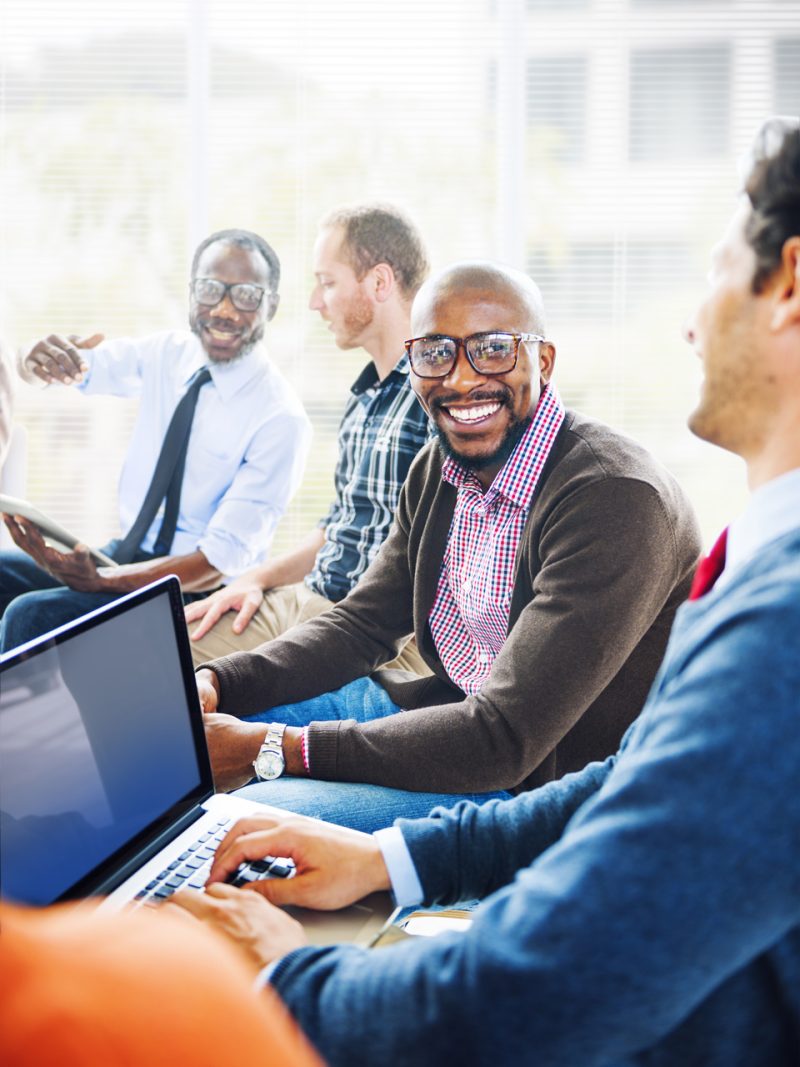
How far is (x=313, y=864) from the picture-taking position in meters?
1.01

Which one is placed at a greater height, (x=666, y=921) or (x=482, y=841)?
(x=666, y=921)

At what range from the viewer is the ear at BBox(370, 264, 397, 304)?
277cm

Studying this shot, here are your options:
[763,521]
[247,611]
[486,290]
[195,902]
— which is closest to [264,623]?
[247,611]

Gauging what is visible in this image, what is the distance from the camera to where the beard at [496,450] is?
1701 mm

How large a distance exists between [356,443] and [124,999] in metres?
2.36

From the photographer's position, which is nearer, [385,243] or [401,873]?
[401,873]

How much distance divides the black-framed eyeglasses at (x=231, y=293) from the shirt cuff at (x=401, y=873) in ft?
7.70

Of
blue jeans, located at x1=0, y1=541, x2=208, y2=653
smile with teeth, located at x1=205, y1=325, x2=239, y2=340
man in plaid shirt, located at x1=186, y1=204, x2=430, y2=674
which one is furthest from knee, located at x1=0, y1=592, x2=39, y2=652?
smile with teeth, located at x1=205, y1=325, x2=239, y2=340

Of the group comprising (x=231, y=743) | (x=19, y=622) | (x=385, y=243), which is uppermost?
(x=385, y=243)

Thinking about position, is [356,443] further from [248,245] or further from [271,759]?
[271,759]

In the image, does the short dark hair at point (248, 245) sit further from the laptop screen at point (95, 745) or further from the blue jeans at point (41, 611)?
the laptop screen at point (95, 745)

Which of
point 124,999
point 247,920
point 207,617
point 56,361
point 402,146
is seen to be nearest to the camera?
point 124,999

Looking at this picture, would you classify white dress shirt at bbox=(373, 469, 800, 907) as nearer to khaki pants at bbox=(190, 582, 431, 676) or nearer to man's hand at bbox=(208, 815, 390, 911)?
man's hand at bbox=(208, 815, 390, 911)

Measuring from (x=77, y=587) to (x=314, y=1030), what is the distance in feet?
7.49
